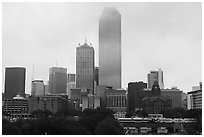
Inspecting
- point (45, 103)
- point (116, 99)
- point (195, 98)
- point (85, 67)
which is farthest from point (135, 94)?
point (45, 103)

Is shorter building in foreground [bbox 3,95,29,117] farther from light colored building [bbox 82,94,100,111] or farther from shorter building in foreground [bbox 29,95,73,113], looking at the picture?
light colored building [bbox 82,94,100,111]

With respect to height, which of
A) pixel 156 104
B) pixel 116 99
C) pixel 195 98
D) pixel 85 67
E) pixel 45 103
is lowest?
pixel 156 104

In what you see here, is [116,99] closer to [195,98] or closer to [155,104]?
[155,104]

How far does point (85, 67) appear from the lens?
41625 mm

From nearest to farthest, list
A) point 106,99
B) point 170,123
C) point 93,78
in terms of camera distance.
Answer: point 170,123 → point 106,99 → point 93,78

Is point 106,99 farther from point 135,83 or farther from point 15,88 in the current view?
point 15,88

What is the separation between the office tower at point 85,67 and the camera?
40878mm

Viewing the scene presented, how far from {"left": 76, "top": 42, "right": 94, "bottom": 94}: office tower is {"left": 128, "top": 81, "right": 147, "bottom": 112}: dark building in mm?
6457

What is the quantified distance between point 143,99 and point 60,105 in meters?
8.28

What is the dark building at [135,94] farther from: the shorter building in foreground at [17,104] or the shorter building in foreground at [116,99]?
the shorter building in foreground at [17,104]

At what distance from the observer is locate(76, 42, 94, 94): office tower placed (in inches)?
1609

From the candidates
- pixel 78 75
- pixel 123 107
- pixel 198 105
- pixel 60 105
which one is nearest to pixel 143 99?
pixel 123 107

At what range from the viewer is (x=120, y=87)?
3866 cm

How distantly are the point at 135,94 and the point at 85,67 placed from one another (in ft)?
29.5
